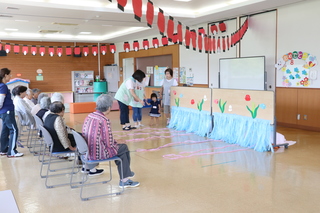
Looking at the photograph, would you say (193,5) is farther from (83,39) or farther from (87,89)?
(87,89)

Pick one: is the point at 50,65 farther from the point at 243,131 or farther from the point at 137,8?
the point at 243,131

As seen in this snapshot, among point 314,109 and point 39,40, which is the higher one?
point 39,40

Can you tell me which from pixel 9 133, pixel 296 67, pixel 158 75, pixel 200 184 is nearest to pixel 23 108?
pixel 9 133

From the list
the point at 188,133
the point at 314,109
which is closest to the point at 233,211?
the point at 188,133

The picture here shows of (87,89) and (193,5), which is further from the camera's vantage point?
(87,89)

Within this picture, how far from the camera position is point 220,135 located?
19.7 ft

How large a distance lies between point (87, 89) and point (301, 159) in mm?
11541

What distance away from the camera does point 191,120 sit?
6801mm

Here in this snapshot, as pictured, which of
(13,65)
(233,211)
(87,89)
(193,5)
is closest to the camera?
(233,211)

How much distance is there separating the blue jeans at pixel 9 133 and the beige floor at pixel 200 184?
220 mm

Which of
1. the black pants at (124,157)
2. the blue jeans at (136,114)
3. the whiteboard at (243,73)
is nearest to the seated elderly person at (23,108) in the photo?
the blue jeans at (136,114)

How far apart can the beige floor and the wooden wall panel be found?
9.34 m

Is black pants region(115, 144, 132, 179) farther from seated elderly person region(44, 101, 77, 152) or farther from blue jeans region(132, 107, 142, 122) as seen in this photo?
blue jeans region(132, 107, 142, 122)

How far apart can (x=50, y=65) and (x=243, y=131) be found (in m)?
10.9
